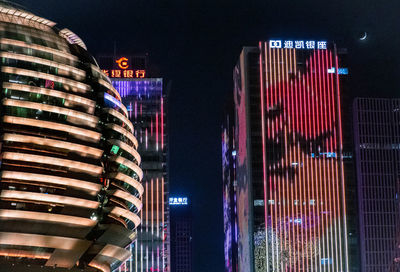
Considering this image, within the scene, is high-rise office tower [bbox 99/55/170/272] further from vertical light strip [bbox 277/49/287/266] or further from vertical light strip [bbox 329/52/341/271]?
vertical light strip [bbox 329/52/341/271]

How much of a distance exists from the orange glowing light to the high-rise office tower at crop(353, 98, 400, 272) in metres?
53.9

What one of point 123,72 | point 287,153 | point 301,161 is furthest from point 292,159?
point 123,72

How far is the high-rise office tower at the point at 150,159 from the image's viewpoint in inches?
6944

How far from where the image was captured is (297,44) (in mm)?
171875

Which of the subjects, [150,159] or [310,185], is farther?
[150,159]

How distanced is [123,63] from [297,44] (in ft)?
140

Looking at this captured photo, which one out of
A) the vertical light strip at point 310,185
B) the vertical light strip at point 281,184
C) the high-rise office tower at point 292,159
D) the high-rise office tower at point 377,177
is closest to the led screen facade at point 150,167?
the high-rise office tower at point 292,159

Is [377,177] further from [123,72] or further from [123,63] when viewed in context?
[123,63]

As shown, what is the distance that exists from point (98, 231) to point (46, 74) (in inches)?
595

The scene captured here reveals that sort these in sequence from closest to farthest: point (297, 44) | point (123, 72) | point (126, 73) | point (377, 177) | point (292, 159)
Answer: point (292, 159) → point (297, 44) → point (126, 73) → point (123, 72) → point (377, 177)

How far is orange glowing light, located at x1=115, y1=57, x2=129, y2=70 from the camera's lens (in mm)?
190375

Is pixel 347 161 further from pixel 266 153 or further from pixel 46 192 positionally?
pixel 46 192

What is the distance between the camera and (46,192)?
70750 millimetres

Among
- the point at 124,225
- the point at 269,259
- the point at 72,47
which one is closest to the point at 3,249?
the point at 124,225
